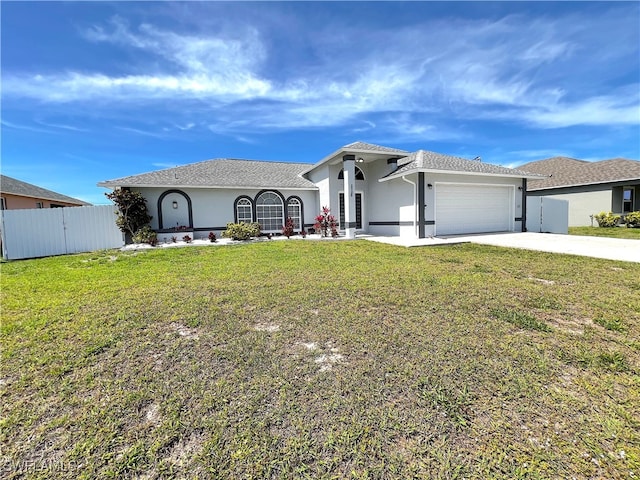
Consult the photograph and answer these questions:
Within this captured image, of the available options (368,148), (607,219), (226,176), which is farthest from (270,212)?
(607,219)

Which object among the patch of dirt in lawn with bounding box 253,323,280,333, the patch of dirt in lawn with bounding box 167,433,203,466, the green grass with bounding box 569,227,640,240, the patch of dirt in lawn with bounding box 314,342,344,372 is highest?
the green grass with bounding box 569,227,640,240

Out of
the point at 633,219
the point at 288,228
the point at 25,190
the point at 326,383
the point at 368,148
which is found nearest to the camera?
the point at 326,383

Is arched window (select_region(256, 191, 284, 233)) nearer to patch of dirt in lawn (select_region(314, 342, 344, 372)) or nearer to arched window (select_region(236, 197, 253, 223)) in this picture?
arched window (select_region(236, 197, 253, 223))

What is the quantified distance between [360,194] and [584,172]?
19.8m

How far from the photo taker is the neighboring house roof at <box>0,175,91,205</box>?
761 inches

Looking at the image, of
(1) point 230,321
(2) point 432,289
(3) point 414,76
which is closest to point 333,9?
(3) point 414,76

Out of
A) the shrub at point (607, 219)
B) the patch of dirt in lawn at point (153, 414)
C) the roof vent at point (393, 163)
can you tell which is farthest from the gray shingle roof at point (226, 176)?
the shrub at point (607, 219)

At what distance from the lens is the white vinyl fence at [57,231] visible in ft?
36.3

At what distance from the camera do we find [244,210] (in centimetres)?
1645

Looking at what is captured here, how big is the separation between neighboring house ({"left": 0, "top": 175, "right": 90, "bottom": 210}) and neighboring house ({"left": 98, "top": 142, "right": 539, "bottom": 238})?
498 inches

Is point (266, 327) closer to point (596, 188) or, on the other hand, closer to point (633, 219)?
point (633, 219)

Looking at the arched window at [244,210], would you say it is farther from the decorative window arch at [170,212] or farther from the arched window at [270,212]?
the decorative window arch at [170,212]

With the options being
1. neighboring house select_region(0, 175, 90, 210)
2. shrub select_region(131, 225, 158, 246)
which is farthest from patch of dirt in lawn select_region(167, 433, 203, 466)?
neighboring house select_region(0, 175, 90, 210)

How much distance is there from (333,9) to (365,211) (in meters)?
10.5
